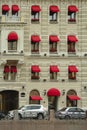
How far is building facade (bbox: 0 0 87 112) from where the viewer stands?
7475cm

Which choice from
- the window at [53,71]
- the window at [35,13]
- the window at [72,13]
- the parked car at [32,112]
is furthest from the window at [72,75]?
the parked car at [32,112]

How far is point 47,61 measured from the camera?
76188mm

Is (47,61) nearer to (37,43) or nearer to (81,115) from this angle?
(37,43)

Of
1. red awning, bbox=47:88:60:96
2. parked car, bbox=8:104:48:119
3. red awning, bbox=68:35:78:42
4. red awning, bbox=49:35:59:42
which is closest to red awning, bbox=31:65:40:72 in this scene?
red awning, bbox=47:88:60:96

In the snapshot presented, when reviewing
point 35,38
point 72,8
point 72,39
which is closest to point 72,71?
point 72,39

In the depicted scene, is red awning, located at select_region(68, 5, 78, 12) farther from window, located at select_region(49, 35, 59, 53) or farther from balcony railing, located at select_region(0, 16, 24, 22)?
Result: balcony railing, located at select_region(0, 16, 24, 22)

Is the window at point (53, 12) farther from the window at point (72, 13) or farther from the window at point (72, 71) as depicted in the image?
the window at point (72, 71)

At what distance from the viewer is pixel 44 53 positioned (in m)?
76.2

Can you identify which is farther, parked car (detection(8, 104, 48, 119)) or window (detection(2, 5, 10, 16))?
window (detection(2, 5, 10, 16))

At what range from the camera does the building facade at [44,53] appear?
245 feet

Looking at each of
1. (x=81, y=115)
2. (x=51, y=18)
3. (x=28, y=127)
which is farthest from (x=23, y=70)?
(x=28, y=127)

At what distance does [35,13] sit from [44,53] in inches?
224

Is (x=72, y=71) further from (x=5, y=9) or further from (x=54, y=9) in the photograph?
(x=5, y=9)

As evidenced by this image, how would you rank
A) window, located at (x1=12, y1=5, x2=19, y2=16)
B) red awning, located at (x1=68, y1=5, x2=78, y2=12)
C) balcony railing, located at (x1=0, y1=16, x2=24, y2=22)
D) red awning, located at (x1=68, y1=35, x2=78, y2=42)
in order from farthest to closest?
1. red awning, located at (x1=68, y1=5, x2=78, y2=12)
2. red awning, located at (x1=68, y1=35, x2=78, y2=42)
3. window, located at (x1=12, y1=5, x2=19, y2=16)
4. balcony railing, located at (x1=0, y1=16, x2=24, y2=22)
